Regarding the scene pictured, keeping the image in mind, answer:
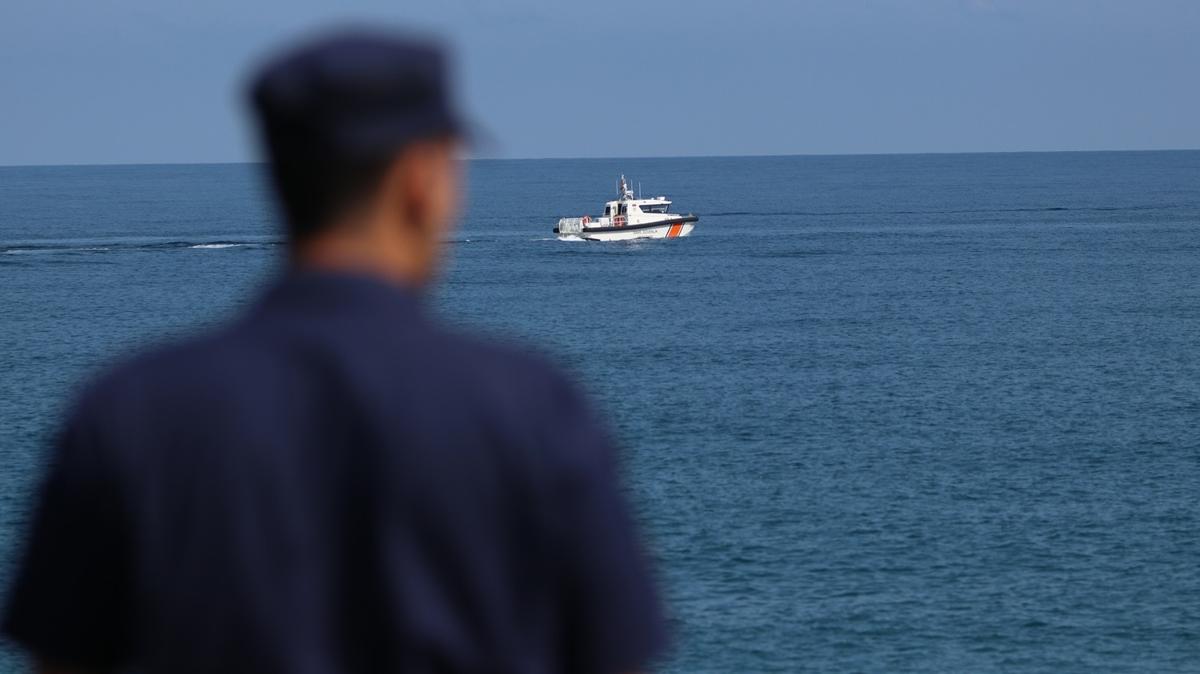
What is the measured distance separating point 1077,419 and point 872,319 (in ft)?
89.4

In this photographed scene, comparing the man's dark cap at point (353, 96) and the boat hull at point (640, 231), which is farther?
the boat hull at point (640, 231)

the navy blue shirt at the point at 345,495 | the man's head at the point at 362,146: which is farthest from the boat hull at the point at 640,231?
the navy blue shirt at the point at 345,495

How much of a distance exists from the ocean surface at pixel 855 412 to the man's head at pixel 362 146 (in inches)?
57.0

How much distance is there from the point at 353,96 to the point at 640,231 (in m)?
121

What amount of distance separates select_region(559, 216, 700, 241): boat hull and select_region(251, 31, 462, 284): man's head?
385ft

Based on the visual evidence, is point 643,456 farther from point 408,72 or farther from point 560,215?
point 560,215

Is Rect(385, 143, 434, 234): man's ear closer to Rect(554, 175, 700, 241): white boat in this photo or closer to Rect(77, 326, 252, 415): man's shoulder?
Rect(77, 326, 252, 415): man's shoulder

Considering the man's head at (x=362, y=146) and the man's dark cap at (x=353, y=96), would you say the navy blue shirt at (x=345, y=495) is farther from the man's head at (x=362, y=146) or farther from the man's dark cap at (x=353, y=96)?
the man's dark cap at (x=353, y=96)

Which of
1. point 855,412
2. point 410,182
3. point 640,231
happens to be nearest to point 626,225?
point 640,231

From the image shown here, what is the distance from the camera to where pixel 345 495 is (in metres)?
2.22

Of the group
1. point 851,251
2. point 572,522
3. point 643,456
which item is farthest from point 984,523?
point 851,251

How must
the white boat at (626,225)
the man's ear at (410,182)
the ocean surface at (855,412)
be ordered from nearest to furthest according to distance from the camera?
the man's ear at (410,182)
the ocean surface at (855,412)
the white boat at (626,225)

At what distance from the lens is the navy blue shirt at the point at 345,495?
2.19 meters

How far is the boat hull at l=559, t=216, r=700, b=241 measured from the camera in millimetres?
121125
